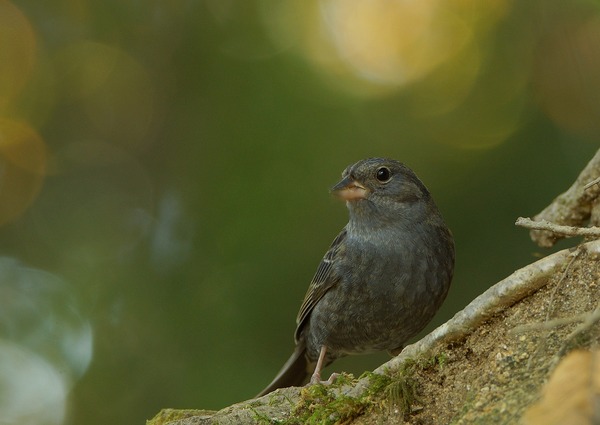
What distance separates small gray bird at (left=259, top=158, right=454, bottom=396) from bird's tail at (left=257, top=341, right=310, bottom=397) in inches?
14.9

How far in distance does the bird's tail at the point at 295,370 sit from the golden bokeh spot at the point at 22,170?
3.72 meters

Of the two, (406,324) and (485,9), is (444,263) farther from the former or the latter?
(485,9)

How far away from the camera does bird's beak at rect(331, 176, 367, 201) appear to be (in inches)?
206

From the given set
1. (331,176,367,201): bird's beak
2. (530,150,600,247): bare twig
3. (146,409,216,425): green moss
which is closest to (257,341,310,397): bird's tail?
(331,176,367,201): bird's beak

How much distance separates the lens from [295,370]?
597 centimetres

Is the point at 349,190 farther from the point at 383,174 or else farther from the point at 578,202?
the point at 578,202

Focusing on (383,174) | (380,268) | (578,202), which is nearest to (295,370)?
(380,268)

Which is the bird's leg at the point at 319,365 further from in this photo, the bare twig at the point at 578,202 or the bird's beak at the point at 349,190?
the bare twig at the point at 578,202

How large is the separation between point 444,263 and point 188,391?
9.14 ft

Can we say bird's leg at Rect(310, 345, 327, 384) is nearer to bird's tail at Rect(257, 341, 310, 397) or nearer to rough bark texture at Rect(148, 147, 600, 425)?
bird's tail at Rect(257, 341, 310, 397)

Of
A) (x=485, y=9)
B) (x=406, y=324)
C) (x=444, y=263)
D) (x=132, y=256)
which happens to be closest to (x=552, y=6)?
(x=485, y=9)

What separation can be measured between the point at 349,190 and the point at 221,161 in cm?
236

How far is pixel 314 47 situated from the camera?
24.2 feet

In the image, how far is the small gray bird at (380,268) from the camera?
495cm
